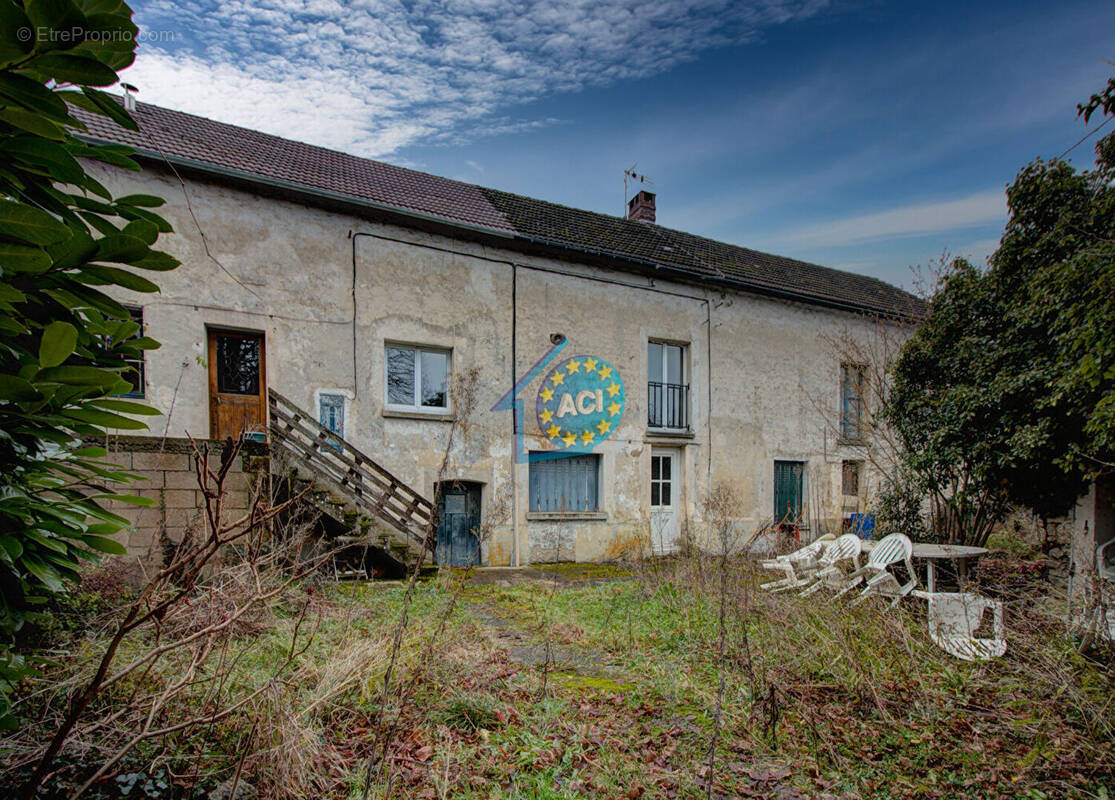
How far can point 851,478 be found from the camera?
51.8ft

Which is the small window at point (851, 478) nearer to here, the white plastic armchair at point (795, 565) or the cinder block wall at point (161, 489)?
the white plastic armchair at point (795, 565)

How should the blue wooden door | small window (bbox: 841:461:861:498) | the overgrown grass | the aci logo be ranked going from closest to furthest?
the overgrown grass
the blue wooden door
the aci logo
small window (bbox: 841:461:861:498)

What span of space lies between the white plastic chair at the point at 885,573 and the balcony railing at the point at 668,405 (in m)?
6.62

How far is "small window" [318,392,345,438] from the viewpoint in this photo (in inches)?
390

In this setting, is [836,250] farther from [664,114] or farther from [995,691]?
[995,691]

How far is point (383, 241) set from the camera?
1061 cm

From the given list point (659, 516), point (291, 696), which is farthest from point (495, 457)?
point (291, 696)

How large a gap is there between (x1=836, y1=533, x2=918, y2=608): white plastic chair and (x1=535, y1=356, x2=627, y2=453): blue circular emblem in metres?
6.23

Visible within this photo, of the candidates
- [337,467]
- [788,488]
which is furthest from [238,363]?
[788,488]

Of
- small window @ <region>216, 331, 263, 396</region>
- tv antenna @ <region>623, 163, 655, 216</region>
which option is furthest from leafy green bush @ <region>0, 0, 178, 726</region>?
tv antenna @ <region>623, 163, 655, 216</region>

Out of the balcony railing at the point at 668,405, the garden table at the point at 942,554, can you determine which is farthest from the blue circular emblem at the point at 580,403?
the garden table at the point at 942,554

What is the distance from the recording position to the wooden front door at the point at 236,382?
9273 millimetres

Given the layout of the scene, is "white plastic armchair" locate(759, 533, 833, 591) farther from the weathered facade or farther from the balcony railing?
the balcony railing

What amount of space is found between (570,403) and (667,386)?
2.88 meters
